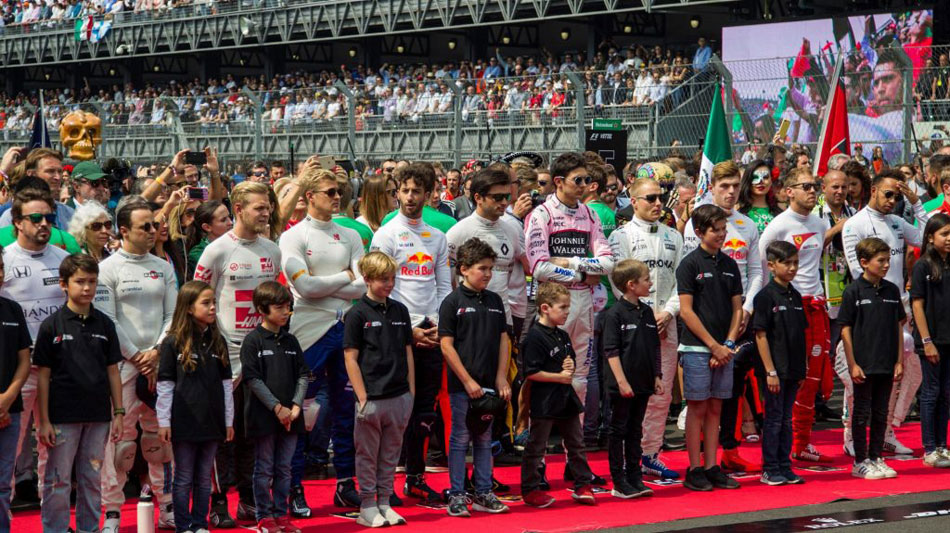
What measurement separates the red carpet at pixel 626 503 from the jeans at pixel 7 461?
0.61 meters

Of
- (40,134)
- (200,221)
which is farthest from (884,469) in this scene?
(40,134)

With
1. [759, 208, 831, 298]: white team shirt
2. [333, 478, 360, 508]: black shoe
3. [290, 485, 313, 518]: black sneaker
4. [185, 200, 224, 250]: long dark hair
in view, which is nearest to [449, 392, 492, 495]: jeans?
[333, 478, 360, 508]: black shoe

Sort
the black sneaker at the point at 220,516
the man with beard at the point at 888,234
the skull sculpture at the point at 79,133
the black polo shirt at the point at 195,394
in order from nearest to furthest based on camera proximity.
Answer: the black polo shirt at the point at 195,394, the black sneaker at the point at 220,516, the man with beard at the point at 888,234, the skull sculpture at the point at 79,133

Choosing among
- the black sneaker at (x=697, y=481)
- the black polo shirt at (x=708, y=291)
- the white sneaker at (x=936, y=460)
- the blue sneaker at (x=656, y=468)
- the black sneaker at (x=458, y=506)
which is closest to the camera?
the black sneaker at (x=458, y=506)

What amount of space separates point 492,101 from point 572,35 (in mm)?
21534

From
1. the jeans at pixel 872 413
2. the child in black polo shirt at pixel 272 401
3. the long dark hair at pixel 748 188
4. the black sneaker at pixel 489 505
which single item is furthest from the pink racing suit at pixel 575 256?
the child in black polo shirt at pixel 272 401

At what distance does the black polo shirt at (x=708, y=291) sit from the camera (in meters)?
8.55

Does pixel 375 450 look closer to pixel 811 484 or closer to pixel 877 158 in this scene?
pixel 811 484

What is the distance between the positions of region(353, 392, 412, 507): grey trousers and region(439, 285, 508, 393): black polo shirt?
0.43 meters

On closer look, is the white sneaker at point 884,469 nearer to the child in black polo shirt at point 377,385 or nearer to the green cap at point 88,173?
the child in black polo shirt at point 377,385

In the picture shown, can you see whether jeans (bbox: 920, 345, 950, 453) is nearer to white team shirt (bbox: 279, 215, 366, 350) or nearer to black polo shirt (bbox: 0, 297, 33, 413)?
white team shirt (bbox: 279, 215, 366, 350)

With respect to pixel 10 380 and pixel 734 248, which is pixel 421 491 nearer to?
pixel 10 380

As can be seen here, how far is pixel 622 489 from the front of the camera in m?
8.20

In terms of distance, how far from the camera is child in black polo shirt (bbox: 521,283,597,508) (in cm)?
791
